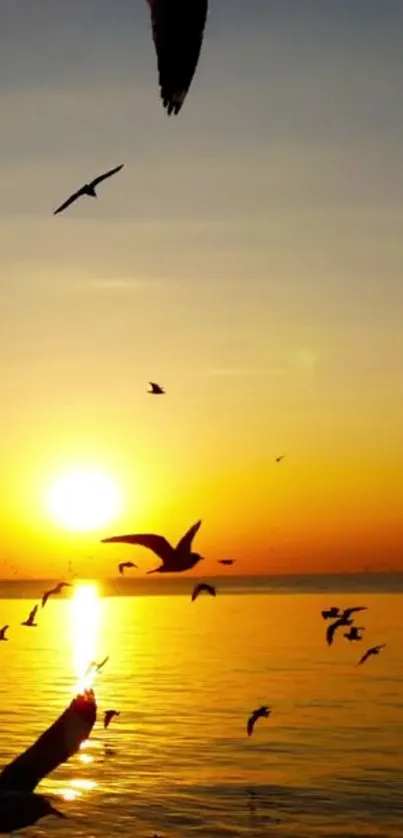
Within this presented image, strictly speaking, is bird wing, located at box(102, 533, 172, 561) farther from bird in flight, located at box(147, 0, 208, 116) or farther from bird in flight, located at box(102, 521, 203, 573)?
bird in flight, located at box(147, 0, 208, 116)

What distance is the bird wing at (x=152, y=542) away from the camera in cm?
930

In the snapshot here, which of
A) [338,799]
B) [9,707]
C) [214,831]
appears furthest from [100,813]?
[9,707]

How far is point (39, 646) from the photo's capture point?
75562 millimetres

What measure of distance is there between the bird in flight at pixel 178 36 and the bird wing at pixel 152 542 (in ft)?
19.4

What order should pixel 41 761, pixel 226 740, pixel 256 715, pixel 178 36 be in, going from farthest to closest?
pixel 226 740
pixel 256 715
pixel 41 761
pixel 178 36

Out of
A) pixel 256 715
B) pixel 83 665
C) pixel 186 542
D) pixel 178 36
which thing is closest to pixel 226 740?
pixel 256 715

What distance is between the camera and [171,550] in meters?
12.0

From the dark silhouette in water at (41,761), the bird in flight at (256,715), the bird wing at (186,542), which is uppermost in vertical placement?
the bird wing at (186,542)

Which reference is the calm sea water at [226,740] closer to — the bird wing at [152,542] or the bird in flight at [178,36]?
the bird wing at [152,542]

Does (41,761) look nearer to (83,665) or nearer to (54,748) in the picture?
Result: (54,748)

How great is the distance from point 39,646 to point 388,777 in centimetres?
5189

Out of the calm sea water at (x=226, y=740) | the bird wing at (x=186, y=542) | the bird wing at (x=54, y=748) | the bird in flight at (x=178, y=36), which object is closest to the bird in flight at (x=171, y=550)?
the bird wing at (x=186, y=542)

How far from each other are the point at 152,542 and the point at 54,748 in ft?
20.1

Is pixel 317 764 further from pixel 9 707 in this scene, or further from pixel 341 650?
pixel 341 650
